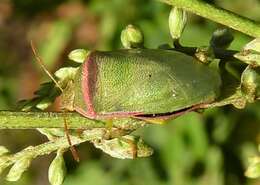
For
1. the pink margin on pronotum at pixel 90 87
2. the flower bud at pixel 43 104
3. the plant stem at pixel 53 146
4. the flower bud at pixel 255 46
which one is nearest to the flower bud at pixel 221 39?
the flower bud at pixel 255 46

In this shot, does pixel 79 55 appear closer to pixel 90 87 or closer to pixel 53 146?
pixel 90 87

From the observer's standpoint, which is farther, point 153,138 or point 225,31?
point 153,138

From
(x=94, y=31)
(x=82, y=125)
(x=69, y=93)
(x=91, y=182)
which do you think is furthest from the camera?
(x=94, y=31)

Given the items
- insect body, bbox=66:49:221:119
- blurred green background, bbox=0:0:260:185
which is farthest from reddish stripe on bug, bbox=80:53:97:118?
blurred green background, bbox=0:0:260:185

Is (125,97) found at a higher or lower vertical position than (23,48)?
higher

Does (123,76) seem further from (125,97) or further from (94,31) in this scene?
(94,31)

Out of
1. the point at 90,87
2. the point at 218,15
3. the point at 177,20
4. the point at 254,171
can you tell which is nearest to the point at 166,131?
the point at 254,171

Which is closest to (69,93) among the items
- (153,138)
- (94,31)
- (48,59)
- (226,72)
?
(226,72)
